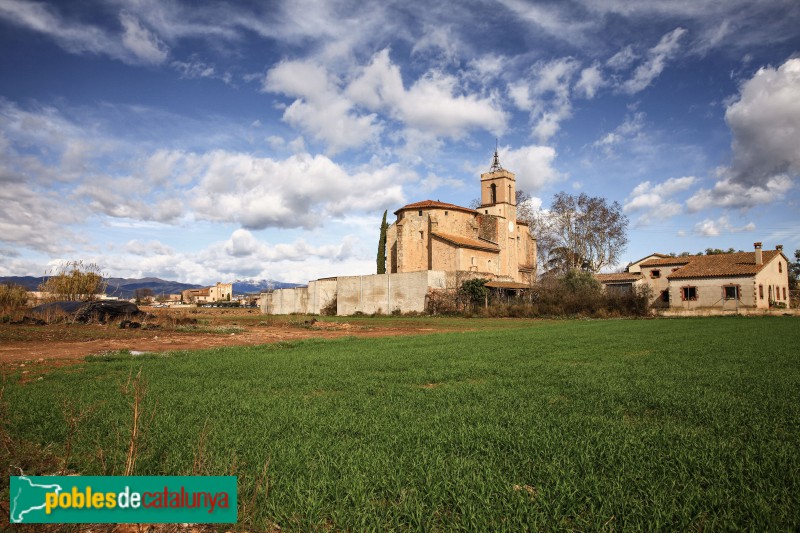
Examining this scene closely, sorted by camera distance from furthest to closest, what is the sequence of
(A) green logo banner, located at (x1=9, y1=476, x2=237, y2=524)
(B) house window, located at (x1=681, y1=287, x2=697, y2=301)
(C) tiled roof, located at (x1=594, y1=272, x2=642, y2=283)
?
(C) tiled roof, located at (x1=594, y1=272, x2=642, y2=283) → (B) house window, located at (x1=681, y1=287, x2=697, y2=301) → (A) green logo banner, located at (x1=9, y1=476, x2=237, y2=524)

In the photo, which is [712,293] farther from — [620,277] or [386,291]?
[386,291]

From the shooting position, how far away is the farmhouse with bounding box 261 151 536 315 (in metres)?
40.2

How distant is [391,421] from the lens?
15.3ft

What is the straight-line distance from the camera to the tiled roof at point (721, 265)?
3906 cm

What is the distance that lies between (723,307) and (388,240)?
106ft

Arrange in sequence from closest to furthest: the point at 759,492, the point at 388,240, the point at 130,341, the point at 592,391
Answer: the point at 759,492 → the point at 592,391 → the point at 130,341 → the point at 388,240

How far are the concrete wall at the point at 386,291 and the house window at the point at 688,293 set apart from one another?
21990 mm

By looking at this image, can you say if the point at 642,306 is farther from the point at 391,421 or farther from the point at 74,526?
the point at 74,526

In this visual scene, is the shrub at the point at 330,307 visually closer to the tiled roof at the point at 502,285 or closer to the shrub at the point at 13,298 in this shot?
the tiled roof at the point at 502,285

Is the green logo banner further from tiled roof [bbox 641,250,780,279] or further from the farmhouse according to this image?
tiled roof [bbox 641,250,780,279]

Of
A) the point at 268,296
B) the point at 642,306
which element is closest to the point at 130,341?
the point at 642,306

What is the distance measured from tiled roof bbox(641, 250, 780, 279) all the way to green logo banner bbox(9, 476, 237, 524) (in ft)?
152

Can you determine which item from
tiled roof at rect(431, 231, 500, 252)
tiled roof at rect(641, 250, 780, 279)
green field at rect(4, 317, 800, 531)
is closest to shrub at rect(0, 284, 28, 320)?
green field at rect(4, 317, 800, 531)

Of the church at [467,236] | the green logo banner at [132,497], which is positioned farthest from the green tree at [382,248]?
the green logo banner at [132,497]
